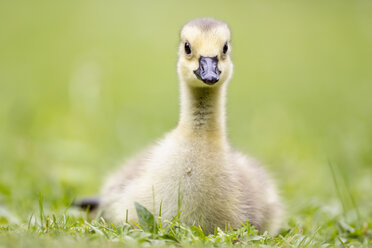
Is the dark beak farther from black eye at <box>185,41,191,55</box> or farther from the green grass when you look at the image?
the green grass

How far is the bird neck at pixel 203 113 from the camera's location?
3.55 metres

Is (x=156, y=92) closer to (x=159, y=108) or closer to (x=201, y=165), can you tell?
(x=159, y=108)

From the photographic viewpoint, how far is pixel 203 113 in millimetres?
3576

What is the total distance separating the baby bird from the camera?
333 centimetres

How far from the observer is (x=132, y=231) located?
297cm

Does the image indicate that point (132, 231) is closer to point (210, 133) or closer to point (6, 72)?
point (210, 133)

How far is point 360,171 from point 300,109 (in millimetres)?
2841

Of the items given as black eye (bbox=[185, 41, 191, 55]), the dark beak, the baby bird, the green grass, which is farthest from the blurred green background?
the dark beak

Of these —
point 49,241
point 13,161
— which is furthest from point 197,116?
point 13,161

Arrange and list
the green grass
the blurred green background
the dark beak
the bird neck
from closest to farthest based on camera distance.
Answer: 1. the dark beak
2. the bird neck
3. the green grass
4. the blurred green background

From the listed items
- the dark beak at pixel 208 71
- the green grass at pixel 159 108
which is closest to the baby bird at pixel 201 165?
the dark beak at pixel 208 71

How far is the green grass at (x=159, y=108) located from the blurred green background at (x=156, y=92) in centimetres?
2

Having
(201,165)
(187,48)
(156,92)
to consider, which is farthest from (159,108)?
(201,165)

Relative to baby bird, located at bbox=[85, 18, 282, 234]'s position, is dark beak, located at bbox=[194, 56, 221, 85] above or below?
above
